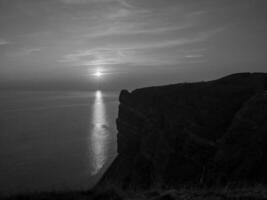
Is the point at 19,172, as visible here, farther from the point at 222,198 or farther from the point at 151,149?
the point at 222,198

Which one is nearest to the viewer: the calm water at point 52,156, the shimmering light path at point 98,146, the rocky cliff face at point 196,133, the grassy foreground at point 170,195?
the grassy foreground at point 170,195

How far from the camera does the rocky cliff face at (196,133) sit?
14.2 m

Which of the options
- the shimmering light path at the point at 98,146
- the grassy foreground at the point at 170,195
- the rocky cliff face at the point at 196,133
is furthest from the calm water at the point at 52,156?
the grassy foreground at the point at 170,195

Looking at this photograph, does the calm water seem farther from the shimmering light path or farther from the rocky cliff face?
the rocky cliff face

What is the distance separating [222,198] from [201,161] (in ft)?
46.9

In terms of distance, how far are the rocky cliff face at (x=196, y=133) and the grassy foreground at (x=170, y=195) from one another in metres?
6.85

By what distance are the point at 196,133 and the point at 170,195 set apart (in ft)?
50.2

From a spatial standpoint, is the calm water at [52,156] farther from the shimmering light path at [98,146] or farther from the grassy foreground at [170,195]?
the grassy foreground at [170,195]

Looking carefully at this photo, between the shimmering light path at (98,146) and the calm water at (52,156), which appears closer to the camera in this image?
the calm water at (52,156)

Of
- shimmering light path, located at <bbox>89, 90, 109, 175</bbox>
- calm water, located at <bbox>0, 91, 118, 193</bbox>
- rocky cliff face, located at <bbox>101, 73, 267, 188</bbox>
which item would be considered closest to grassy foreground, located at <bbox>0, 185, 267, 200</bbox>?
rocky cliff face, located at <bbox>101, 73, 267, 188</bbox>

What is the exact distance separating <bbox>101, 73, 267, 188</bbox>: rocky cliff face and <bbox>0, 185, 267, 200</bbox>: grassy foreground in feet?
22.5

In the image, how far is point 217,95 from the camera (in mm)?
22141

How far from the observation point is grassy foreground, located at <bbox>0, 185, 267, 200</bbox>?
17.3 ft

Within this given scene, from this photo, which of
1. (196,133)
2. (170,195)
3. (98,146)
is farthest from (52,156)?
(170,195)
